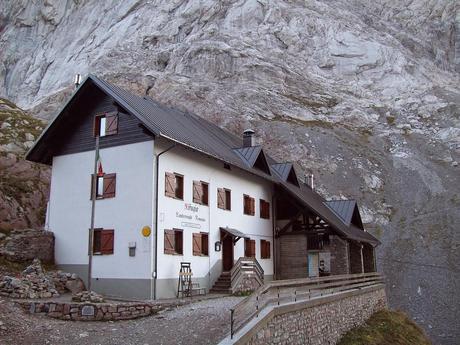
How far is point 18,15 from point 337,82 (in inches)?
2924

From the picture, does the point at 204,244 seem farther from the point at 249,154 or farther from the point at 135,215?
the point at 249,154

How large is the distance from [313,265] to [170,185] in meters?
12.7

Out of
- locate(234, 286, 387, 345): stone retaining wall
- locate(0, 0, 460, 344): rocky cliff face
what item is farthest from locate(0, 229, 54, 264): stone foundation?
locate(0, 0, 460, 344): rocky cliff face

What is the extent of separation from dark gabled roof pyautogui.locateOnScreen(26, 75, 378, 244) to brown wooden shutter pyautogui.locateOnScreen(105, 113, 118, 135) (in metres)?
1.02

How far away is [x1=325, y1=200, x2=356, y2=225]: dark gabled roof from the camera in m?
33.1

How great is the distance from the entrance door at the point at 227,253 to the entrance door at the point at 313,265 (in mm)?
6432

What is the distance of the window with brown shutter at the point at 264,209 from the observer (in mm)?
30062

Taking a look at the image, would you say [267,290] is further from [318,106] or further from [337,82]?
[337,82]

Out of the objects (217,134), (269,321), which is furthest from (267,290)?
(217,134)

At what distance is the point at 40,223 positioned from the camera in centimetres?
2695

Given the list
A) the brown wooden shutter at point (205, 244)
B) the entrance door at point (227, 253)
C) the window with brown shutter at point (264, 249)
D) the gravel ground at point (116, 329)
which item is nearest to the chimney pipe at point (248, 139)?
the window with brown shutter at point (264, 249)

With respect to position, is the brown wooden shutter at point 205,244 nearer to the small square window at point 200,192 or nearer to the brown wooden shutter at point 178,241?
the small square window at point 200,192

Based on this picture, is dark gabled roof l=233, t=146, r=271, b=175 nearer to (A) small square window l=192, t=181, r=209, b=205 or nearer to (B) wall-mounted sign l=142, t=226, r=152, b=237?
(A) small square window l=192, t=181, r=209, b=205

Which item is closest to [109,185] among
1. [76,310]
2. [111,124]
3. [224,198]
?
[111,124]
